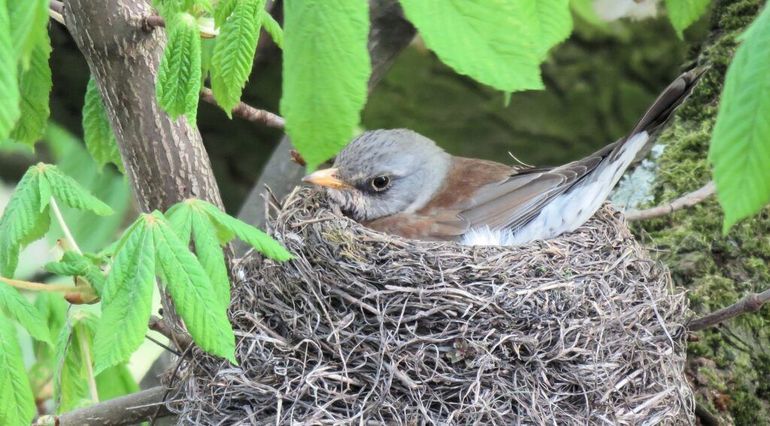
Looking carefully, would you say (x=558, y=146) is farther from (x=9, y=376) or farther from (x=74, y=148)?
(x=9, y=376)

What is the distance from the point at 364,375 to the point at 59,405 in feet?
3.34

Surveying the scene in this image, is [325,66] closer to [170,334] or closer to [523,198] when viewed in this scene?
[170,334]

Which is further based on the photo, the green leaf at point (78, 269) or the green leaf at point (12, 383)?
the green leaf at point (78, 269)

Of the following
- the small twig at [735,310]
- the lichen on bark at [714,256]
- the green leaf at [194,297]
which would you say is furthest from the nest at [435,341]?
the green leaf at [194,297]

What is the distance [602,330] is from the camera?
275cm

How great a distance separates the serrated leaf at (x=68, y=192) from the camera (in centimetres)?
255

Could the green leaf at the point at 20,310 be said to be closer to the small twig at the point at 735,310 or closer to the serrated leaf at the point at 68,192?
the serrated leaf at the point at 68,192

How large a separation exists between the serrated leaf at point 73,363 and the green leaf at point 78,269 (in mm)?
244

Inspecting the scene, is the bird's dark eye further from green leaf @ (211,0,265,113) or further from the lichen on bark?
green leaf @ (211,0,265,113)

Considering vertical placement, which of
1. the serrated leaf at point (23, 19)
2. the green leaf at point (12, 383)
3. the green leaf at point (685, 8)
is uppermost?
the serrated leaf at point (23, 19)

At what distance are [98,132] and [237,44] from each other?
126 centimetres

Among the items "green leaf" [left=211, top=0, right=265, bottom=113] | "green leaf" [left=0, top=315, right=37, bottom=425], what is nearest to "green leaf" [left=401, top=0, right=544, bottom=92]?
"green leaf" [left=211, top=0, right=265, bottom=113]

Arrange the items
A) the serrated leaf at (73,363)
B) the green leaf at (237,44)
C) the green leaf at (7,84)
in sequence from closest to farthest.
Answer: the green leaf at (7,84) → the green leaf at (237,44) → the serrated leaf at (73,363)

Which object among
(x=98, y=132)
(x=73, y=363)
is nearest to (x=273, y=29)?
(x=98, y=132)
